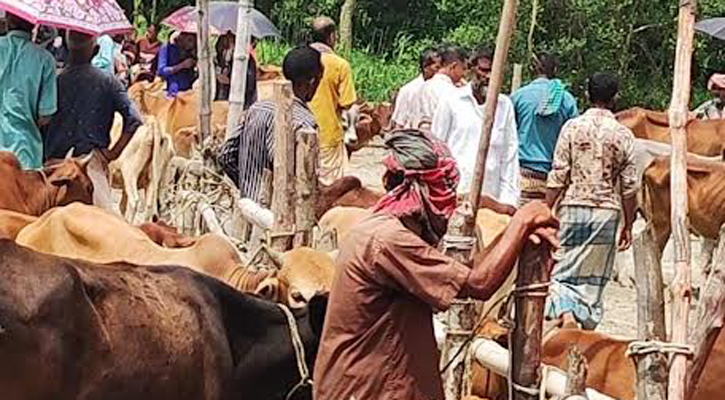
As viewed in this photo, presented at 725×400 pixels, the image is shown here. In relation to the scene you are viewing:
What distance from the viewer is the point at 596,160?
10234 mm

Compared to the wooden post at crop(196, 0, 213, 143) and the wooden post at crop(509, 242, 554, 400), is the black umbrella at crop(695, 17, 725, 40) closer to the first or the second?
the wooden post at crop(196, 0, 213, 143)

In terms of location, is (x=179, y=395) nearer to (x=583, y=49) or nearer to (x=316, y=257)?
(x=316, y=257)

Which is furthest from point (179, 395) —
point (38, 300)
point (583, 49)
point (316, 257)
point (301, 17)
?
point (301, 17)

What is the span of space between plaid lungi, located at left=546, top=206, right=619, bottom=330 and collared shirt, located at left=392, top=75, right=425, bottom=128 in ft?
7.19

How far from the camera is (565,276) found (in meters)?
10.5

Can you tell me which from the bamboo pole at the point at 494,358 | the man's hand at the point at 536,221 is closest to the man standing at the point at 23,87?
the bamboo pole at the point at 494,358

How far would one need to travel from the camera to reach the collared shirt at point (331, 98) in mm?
13062

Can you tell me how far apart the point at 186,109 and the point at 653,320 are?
12415 mm

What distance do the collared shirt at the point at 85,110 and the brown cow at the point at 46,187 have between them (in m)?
0.31

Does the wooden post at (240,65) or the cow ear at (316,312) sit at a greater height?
the wooden post at (240,65)

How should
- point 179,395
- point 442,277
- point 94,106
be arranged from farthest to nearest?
point 94,106
point 179,395
point 442,277

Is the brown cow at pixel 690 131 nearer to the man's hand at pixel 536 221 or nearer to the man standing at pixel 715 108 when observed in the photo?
the man standing at pixel 715 108

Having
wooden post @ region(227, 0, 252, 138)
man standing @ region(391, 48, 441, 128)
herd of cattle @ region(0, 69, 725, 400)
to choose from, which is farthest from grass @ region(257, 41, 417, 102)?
herd of cattle @ region(0, 69, 725, 400)

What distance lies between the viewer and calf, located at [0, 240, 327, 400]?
620cm
